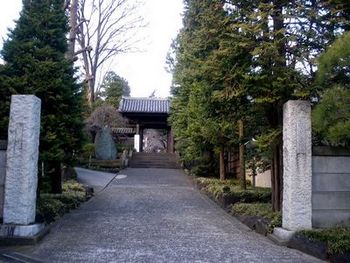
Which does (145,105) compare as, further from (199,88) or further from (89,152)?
(199,88)

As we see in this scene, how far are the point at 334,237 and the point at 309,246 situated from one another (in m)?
0.51

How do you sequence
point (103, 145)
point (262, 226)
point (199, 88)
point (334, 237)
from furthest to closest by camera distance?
point (103, 145), point (199, 88), point (262, 226), point (334, 237)

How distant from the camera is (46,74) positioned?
10.9 m

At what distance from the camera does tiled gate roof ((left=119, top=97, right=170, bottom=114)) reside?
3659 centimetres

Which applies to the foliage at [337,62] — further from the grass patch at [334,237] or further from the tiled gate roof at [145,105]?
the tiled gate roof at [145,105]

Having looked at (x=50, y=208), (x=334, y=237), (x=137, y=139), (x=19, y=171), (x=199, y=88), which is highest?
(x=199, y=88)

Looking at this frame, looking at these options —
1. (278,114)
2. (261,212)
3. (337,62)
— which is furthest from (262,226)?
(337,62)

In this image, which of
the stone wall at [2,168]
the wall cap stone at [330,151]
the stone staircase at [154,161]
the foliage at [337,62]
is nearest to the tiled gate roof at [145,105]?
the stone staircase at [154,161]

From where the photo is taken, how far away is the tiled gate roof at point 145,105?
120 feet

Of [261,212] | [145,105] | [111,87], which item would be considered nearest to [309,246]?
[261,212]

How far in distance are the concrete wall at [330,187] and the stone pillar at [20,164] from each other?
5.19 meters

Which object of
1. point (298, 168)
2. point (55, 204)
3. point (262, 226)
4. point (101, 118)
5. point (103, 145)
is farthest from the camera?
point (101, 118)

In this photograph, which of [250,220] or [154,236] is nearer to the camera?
[154,236]

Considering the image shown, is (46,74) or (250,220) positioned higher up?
(46,74)
